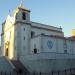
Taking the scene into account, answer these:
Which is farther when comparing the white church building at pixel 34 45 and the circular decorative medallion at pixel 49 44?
the circular decorative medallion at pixel 49 44

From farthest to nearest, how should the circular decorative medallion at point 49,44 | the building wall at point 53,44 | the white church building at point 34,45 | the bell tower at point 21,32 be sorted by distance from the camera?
1. the bell tower at point 21,32
2. the circular decorative medallion at point 49,44
3. the building wall at point 53,44
4. the white church building at point 34,45

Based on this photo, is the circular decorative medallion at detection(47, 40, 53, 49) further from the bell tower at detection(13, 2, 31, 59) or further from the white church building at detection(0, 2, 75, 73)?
the bell tower at detection(13, 2, 31, 59)

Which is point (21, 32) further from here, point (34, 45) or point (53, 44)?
point (53, 44)

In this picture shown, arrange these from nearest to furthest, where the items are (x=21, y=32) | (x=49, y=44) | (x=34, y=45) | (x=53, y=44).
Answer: (x=49, y=44), (x=53, y=44), (x=34, y=45), (x=21, y=32)

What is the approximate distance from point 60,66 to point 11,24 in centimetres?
1904

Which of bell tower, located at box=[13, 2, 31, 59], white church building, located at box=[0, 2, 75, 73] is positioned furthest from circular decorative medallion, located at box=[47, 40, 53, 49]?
bell tower, located at box=[13, 2, 31, 59]

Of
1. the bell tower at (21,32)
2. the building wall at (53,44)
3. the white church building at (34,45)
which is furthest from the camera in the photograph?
the bell tower at (21,32)

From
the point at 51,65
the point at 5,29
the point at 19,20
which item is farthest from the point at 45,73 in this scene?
the point at 5,29

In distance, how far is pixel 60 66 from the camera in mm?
37094

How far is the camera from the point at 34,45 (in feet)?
145

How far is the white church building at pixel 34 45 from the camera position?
3634cm

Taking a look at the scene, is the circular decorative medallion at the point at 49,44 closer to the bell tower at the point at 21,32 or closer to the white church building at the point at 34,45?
the white church building at the point at 34,45

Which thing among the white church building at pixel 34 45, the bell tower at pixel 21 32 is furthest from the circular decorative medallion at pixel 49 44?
the bell tower at pixel 21 32

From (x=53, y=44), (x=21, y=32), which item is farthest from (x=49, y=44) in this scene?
(x=21, y=32)
